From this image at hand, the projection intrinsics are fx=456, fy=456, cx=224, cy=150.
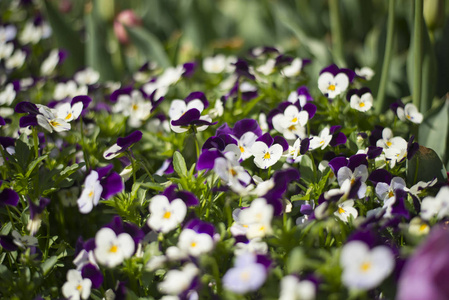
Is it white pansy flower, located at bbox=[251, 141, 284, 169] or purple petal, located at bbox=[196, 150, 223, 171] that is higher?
purple petal, located at bbox=[196, 150, 223, 171]

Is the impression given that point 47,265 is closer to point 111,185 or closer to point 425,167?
point 111,185

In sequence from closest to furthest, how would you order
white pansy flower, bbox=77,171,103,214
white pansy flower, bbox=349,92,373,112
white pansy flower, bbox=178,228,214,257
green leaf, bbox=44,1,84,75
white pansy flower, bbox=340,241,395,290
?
white pansy flower, bbox=340,241,395,290, white pansy flower, bbox=178,228,214,257, white pansy flower, bbox=77,171,103,214, white pansy flower, bbox=349,92,373,112, green leaf, bbox=44,1,84,75

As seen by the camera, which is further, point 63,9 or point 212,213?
point 63,9

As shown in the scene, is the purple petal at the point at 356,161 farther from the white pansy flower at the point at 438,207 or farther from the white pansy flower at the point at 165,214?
the white pansy flower at the point at 165,214

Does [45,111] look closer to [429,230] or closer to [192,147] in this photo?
[192,147]

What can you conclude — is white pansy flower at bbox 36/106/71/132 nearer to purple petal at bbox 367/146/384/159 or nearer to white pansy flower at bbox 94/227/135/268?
white pansy flower at bbox 94/227/135/268

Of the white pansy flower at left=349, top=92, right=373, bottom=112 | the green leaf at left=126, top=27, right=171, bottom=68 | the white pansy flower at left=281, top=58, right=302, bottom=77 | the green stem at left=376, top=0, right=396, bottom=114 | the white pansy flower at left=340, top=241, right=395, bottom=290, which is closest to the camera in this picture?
the white pansy flower at left=340, top=241, right=395, bottom=290

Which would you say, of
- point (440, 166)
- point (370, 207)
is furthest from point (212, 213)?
point (440, 166)

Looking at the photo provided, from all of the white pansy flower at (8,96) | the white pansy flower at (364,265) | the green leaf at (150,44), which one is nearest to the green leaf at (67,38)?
the green leaf at (150,44)

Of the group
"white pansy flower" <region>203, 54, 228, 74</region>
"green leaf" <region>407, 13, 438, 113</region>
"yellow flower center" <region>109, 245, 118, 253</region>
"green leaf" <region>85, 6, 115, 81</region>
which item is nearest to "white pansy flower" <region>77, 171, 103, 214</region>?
"yellow flower center" <region>109, 245, 118, 253</region>
